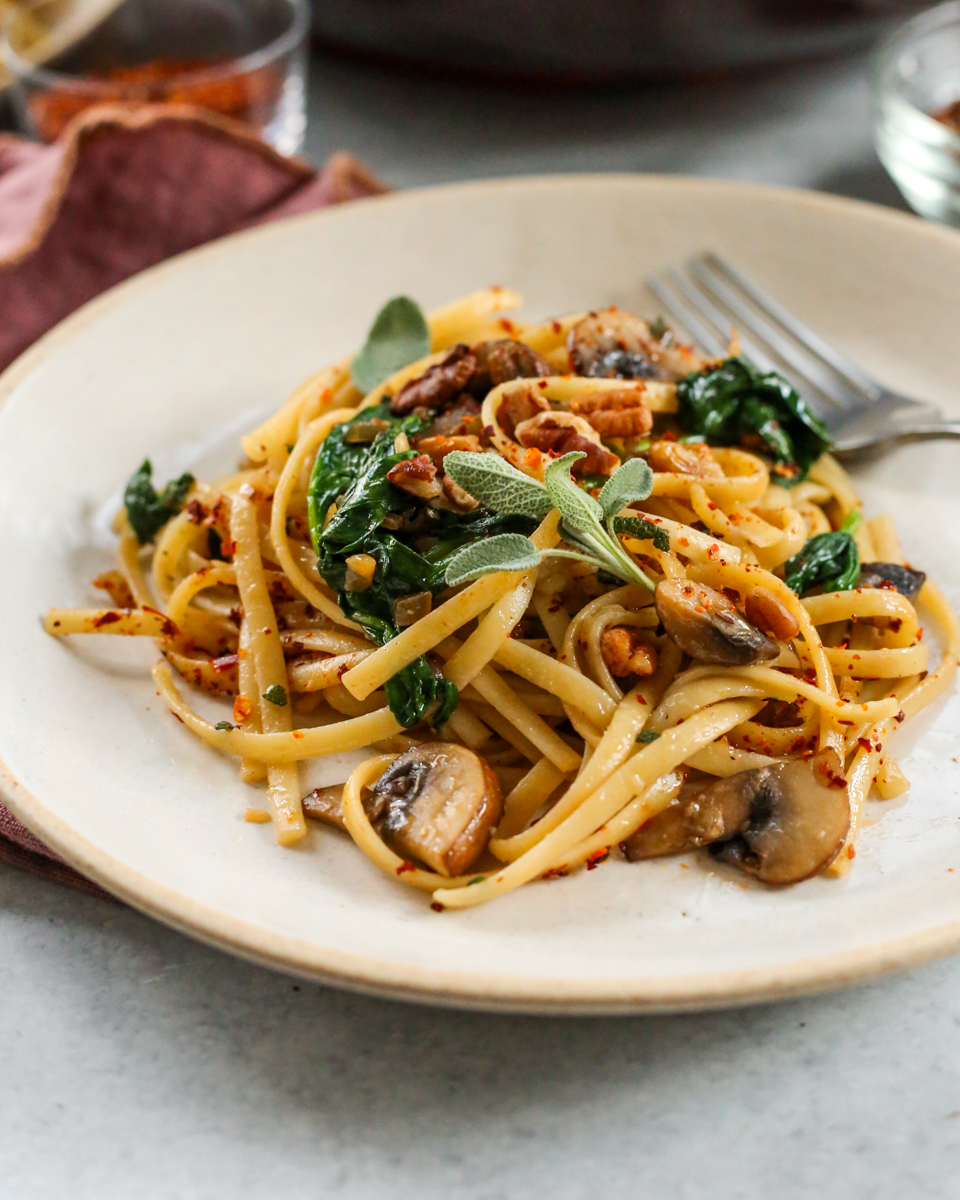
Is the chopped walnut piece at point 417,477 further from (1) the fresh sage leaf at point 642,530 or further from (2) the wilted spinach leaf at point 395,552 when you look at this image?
(1) the fresh sage leaf at point 642,530

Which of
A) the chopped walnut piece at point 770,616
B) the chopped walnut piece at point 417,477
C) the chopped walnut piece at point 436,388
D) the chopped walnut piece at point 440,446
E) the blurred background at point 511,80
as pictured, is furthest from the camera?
the blurred background at point 511,80

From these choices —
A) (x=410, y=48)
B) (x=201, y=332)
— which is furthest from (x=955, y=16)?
(x=201, y=332)

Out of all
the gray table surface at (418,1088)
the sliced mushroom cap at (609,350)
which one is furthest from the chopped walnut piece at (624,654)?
the sliced mushroom cap at (609,350)

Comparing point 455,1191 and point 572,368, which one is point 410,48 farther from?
point 455,1191

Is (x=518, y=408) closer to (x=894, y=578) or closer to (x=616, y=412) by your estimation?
(x=616, y=412)

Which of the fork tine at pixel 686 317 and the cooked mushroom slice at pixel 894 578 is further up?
the cooked mushroom slice at pixel 894 578
